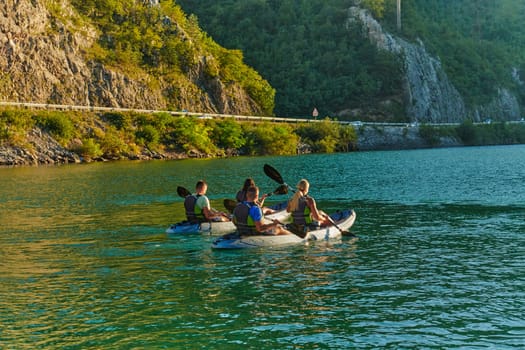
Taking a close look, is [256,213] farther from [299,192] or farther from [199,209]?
[199,209]

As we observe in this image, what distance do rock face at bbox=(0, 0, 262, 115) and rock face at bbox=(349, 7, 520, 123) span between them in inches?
2560

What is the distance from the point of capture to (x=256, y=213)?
24.9m

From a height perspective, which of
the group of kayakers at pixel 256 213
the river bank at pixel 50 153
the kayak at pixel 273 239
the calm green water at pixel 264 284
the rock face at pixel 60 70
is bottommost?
the calm green water at pixel 264 284

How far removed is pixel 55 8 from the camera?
116062 millimetres

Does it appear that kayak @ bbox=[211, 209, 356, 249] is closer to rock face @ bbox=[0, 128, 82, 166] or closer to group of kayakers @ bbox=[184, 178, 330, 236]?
group of kayakers @ bbox=[184, 178, 330, 236]

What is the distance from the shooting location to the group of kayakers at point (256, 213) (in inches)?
981

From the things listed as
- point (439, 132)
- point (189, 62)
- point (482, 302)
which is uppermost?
point (189, 62)

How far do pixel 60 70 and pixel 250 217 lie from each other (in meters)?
91.2

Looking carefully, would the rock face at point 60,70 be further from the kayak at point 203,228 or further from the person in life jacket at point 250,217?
the person in life jacket at point 250,217

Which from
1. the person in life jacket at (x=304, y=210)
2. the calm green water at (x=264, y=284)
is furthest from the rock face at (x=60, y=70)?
the person in life jacket at (x=304, y=210)

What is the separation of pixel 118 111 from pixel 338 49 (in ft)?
288

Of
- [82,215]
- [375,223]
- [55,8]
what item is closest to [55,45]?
[55,8]

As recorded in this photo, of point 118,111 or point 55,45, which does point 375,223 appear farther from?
point 55,45

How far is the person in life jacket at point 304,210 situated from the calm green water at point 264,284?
1536 millimetres
